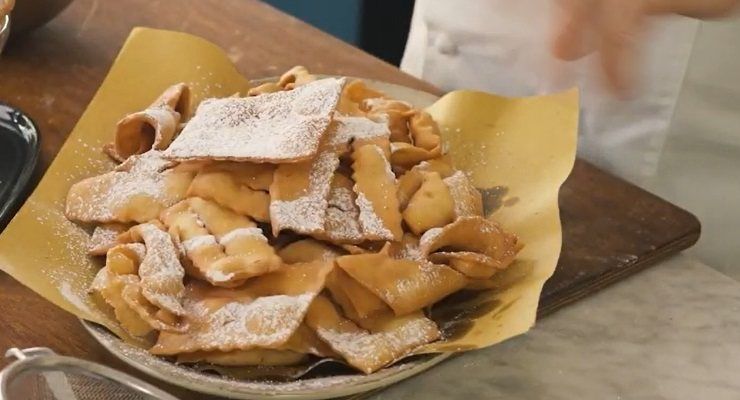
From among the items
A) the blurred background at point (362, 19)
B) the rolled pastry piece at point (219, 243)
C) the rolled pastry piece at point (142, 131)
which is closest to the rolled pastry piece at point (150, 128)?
the rolled pastry piece at point (142, 131)

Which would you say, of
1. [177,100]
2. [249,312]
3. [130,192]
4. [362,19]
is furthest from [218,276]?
[362,19]

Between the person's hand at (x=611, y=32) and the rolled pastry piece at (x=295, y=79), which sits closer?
the person's hand at (x=611, y=32)

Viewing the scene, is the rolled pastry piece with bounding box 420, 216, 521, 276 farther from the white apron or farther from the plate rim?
the white apron

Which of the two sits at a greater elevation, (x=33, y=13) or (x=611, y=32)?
(x=611, y=32)

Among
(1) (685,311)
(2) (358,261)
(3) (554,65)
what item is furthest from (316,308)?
(3) (554,65)

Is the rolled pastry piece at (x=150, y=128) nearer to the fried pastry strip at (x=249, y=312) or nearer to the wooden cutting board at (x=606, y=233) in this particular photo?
the fried pastry strip at (x=249, y=312)

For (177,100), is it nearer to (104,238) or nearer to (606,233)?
(104,238)

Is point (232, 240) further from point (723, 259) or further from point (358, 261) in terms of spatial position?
point (723, 259)

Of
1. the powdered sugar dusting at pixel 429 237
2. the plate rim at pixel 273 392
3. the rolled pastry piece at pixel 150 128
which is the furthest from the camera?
the rolled pastry piece at pixel 150 128
